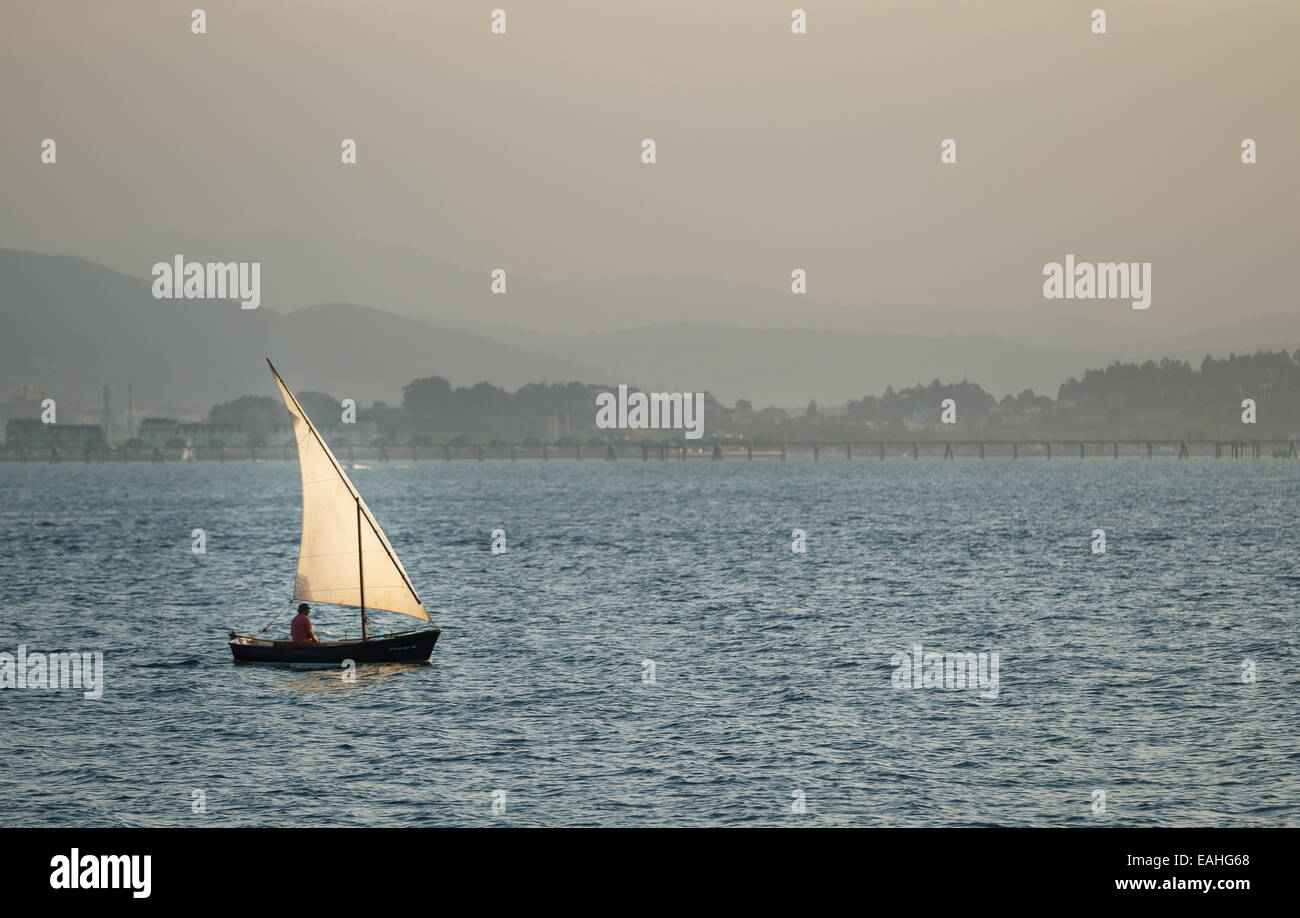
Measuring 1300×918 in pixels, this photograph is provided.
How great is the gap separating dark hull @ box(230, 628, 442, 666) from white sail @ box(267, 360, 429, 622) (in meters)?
1.00

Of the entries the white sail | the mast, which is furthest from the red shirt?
the mast

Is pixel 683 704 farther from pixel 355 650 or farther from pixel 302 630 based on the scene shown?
pixel 302 630

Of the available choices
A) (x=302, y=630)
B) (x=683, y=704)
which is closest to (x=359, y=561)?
(x=302, y=630)

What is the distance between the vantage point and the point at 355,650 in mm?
46344

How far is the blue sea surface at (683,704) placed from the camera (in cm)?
3066

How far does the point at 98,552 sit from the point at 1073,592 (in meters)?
76.3

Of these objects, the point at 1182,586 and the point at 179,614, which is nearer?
the point at 179,614

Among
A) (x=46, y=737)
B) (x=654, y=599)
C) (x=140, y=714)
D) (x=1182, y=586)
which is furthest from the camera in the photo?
(x=1182, y=586)

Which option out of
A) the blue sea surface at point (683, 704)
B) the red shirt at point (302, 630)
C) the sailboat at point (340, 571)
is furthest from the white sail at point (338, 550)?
the blue sea surface at point (683, 704)

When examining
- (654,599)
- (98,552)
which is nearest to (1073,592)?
(654,599)

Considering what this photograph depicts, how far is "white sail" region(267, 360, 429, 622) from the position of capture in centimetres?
4634

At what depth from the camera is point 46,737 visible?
38125 mm
